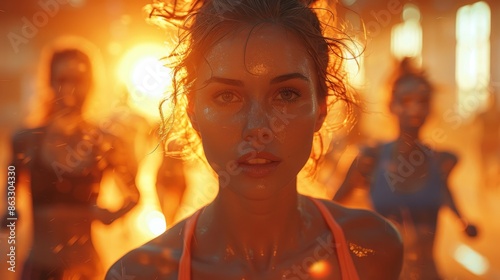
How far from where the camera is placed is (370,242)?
1.41m

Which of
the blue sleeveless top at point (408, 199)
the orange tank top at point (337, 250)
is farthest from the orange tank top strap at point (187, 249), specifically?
the blue sleeveless top at point (408, 199)

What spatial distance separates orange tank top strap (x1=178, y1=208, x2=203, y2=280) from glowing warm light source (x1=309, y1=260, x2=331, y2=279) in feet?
0.93

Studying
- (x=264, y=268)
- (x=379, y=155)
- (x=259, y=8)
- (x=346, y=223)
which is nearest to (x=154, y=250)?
(x=264, y=268)

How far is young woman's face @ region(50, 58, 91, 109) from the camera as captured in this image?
7.50ft

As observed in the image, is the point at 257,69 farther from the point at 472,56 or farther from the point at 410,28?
the point at 472,56

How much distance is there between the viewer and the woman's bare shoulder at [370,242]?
1362 mm

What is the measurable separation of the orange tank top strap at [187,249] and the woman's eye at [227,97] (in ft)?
1.05

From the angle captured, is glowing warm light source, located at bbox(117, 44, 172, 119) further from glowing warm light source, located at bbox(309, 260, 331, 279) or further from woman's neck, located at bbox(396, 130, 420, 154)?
woman's neck, located at bbox(396, 130, 420, 154)

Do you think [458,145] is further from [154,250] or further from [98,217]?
[154,250]

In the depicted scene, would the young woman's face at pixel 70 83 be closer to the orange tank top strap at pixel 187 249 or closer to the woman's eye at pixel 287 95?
the orange tank top strap at pixel 187 249

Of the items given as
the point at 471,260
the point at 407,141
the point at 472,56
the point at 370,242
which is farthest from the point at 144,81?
the point at 472,56

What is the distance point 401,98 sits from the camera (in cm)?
259

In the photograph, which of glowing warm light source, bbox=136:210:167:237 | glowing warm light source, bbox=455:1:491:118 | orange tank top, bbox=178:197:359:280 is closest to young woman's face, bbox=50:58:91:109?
glowing warm light source, bbox=136:210:167:237

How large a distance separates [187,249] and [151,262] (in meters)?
0.09
